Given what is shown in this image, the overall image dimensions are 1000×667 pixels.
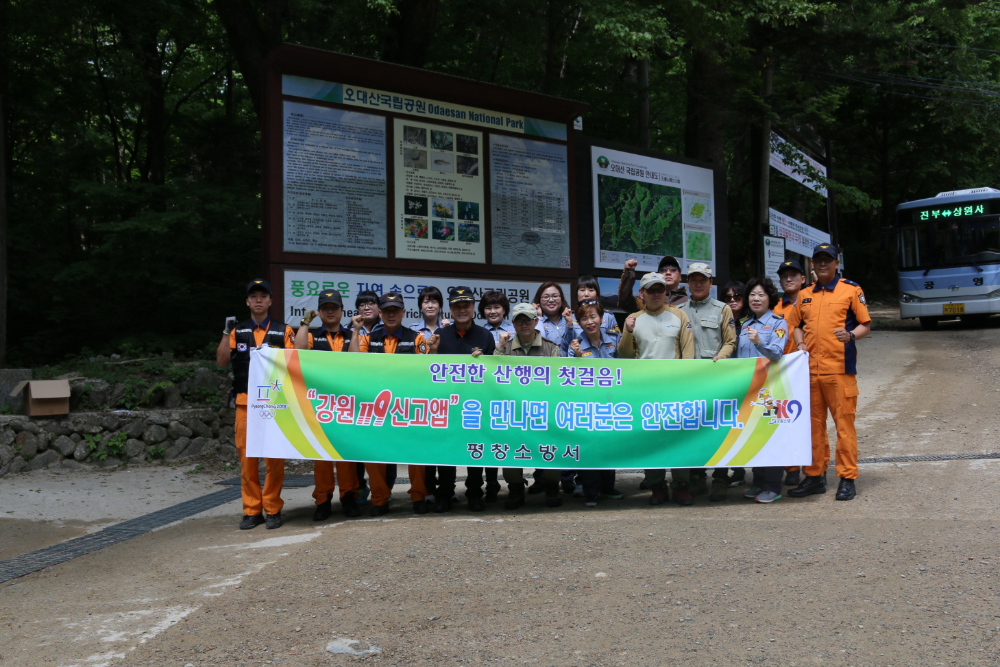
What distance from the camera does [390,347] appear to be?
6.96m

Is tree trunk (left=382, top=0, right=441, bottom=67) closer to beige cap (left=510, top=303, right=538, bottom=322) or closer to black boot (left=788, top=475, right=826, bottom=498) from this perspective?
beige cap (left=510, top=303, right=538, bottom=322)

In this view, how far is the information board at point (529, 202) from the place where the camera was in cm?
1041

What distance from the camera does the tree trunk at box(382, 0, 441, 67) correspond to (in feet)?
38.3

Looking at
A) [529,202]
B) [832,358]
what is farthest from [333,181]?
[832,358]

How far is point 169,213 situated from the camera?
11.6 metres

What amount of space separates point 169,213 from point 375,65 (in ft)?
14.3

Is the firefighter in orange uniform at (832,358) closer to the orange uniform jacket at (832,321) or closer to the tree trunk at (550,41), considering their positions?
the orange uniform jacket at (832,321)

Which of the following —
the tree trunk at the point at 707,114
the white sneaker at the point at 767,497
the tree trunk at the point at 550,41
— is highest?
the tree trunk at the point at 550,41

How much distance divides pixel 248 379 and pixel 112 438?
3671mm

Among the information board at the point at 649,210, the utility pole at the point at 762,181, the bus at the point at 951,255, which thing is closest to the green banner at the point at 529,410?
the information board at the point at 649,210

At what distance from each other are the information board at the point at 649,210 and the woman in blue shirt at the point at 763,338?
4.88 m

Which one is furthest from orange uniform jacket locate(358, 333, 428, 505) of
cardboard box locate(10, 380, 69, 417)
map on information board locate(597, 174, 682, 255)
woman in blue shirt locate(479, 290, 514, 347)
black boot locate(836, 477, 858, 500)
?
map on information board locate(597, 174, 682, 255)

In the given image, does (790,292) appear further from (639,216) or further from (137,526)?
(137,526)

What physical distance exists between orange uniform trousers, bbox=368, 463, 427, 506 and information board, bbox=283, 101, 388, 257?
9.97ft
